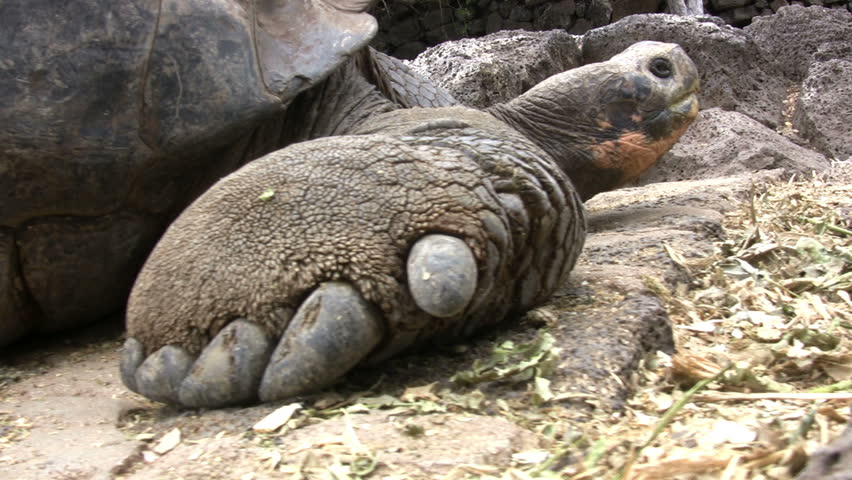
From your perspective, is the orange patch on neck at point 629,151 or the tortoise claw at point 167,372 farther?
the orange patch on neck at point 629,151

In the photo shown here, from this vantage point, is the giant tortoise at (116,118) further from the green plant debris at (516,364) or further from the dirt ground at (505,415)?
the green plant debris at (516,364)

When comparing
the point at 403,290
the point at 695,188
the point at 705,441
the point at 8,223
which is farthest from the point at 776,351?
the point at 695,188

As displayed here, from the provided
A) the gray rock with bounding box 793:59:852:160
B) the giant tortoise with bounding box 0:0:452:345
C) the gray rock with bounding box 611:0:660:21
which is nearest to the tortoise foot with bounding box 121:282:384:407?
the giant tortoise with bounding box 0:0:452:345

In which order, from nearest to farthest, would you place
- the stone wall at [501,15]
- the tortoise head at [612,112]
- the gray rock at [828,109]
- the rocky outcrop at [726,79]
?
the tortoise head at [612,112], the rocky outcrop at [726,79], the gray rock at [828,109], the stone wall at [501,15]

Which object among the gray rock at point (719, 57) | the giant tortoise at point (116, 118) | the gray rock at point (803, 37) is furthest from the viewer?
the gray rock at point (803, 37)

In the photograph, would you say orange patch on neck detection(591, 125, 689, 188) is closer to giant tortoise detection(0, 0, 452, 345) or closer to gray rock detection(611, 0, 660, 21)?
giant tortoise detection(0, 0, 452, 345)

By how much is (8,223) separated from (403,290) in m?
0.97

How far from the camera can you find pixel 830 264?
6.92ft

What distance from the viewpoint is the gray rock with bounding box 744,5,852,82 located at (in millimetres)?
5168

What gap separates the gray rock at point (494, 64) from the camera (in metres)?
4.32

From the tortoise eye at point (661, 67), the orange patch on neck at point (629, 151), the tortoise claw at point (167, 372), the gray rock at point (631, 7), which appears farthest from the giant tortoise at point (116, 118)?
the gray rock at point (631, 7)

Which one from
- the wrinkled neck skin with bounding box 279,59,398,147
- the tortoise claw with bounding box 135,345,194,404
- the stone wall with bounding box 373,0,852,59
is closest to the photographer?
the tortoise claw with bounding box 135,345,194,404

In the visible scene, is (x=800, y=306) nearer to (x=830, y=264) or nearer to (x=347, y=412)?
(x=830, y=264)

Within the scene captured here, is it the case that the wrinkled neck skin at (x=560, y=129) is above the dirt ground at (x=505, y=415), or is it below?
above
